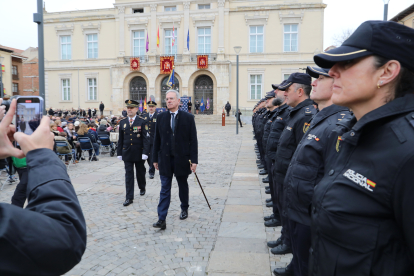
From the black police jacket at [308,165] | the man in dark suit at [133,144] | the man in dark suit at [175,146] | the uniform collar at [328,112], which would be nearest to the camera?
the black police jacket at [308,165]

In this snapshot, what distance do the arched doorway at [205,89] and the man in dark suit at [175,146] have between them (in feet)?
97.5

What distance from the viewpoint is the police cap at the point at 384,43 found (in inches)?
53.6

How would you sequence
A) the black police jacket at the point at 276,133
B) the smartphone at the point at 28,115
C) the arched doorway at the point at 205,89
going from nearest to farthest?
the smartphone at the point at 28,115 < the black police jacket at the point at 276,133 < the arched doorway at the point at 205,89

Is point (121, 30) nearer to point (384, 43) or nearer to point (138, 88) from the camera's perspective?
point (138, 88)

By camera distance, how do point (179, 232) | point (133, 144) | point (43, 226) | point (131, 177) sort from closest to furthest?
point (43, 226) < point (179, 232) < point (131, 177) < point (133, 144)

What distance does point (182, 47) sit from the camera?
34.8m

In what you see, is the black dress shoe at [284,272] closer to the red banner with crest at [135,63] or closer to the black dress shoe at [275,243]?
the black dress shoe at [275,243]

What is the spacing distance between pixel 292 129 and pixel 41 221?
3038mm

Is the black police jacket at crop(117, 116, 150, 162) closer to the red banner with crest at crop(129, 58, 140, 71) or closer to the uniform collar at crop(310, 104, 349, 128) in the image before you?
the uniform collar at crop(310, 104, 349, 128)

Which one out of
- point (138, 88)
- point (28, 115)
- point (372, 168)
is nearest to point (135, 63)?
point (138, 88)

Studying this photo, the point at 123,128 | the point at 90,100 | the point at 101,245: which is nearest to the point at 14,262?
the point at 101,245

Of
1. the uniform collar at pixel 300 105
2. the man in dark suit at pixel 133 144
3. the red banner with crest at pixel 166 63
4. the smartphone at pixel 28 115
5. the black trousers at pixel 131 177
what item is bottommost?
the black trousers at pixel 131 177

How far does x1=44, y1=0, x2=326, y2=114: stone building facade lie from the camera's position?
33.2 meters

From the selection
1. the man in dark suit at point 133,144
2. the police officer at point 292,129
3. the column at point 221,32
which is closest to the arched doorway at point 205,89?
the column at point 221,32
